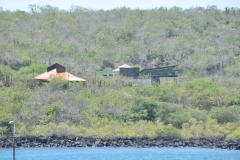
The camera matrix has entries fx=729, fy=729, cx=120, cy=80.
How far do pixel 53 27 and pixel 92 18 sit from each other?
7.22m

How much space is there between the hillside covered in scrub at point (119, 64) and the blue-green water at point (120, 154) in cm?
397

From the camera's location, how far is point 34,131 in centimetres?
5106

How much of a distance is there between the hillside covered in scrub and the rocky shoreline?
0.97m

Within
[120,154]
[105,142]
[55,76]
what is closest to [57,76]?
[55,76]

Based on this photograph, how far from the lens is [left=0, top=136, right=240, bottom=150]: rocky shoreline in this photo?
159ft

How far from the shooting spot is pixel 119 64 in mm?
79750

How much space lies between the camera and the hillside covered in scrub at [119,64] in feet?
172

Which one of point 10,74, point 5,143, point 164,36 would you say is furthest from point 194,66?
point 5,143

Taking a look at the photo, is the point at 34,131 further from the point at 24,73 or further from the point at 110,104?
the point at 24,73

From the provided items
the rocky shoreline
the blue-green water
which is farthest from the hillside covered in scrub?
the blue-green water

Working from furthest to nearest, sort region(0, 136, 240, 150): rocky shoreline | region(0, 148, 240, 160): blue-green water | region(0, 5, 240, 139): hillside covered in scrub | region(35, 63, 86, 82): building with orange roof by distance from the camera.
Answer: region(35, 63, 86, 82): building with orange roof < region(0, 5, 240, 139): hillside covered in scrub < region(0, 136, 240, 150): rocky shoreline < region(0, 148, 240, 160): blue-green water

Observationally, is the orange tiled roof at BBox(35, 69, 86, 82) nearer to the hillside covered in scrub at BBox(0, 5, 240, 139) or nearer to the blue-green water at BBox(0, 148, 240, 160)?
the hillside covered in scrub at BBox(0, 5, 240, 139)

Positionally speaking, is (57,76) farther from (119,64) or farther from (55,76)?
(119,64)

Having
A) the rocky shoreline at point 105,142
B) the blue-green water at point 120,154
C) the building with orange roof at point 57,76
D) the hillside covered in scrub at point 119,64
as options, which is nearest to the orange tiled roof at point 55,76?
the building with orange roof at point 57,76
